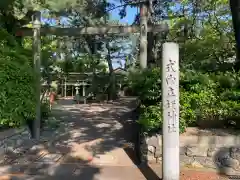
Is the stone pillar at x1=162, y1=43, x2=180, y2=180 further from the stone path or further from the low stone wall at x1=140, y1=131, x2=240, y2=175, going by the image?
the low stone wall at x1=140, y1=131, x2=240, y2=175

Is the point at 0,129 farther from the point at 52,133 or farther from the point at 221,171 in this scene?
the point at 221,171

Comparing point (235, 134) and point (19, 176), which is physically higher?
point (235, 134)

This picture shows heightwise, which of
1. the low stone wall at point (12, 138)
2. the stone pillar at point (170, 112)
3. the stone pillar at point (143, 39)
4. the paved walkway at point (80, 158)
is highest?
the stone pillar at point (143, 39)

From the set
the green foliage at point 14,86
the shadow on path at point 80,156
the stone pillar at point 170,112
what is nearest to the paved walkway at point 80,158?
the shadow on path at point 80,156

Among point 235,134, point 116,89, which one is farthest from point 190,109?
point 116,89

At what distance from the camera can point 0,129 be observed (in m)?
7.12

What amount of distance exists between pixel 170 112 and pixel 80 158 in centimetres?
229

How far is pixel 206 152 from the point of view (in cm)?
568

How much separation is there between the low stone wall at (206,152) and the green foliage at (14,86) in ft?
9.14

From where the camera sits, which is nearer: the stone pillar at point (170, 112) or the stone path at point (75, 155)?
the stone pillar at point (170, 112)

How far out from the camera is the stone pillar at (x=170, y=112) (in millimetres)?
4828

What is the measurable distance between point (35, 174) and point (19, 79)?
2.25 m

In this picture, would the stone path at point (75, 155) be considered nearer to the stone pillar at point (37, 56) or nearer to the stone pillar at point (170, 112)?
the stone pillar at point (37, 56)

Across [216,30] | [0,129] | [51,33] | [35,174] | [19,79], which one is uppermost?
[216,30]
